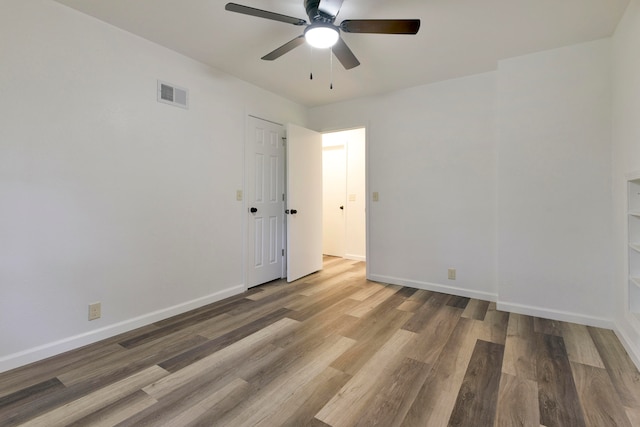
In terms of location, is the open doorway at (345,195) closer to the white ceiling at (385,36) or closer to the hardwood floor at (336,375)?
the white ceiling at (385,36)

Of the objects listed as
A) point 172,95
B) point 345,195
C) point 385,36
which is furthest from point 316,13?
point 345,195

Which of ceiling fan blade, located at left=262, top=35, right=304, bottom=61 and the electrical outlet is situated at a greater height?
ceiling fan blade, located at left=262, top=35, right=304, bottom=61

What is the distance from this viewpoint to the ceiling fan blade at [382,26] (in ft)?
5.71

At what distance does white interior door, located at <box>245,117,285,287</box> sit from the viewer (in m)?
3.53

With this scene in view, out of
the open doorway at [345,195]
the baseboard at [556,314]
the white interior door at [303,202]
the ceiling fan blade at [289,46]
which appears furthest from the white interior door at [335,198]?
the ceiling fan blade at [289,46]

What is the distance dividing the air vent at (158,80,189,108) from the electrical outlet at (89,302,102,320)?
1.75 m

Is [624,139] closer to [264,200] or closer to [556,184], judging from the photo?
[556,184]

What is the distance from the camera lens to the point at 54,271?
206 cm

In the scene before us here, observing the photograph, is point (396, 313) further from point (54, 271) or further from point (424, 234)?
point (54, 271)

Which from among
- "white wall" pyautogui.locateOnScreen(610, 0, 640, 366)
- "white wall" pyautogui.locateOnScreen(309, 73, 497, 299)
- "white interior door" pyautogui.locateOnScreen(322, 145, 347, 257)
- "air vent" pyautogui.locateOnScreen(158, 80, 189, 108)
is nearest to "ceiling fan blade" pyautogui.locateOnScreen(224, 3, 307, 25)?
"air vent" pyautogui.locateOnScreen(158, 80, 189, 108)

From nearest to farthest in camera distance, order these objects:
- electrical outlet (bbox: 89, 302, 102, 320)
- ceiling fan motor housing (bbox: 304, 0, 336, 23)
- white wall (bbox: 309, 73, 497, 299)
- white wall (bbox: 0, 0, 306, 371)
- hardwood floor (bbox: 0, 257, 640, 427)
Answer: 1. hardwood floor (bbox: 0, 257, 640, 427)
2. ceiling fan motor housing (bbox: 304, 0, 336, 23)
3. white wall (bbox: 0, 0, 306, 371)
4. electrical outlet (bbox: 89, 302, 102, 320)
5. white wall (bbox: 309, 73, 497, 299)

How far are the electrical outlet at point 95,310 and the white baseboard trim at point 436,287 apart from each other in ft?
9.45

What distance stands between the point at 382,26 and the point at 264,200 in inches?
94.8

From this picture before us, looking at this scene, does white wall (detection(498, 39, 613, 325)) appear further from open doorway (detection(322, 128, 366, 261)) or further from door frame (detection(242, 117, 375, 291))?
open doorway (detection(322, 128, 366, 261))
